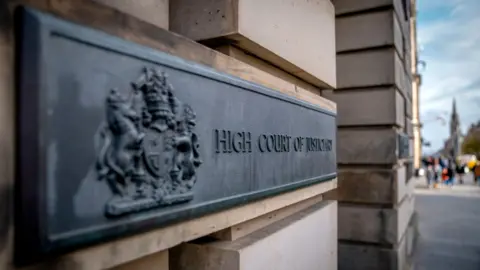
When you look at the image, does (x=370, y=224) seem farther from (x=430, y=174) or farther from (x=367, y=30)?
(x=430, y=174)

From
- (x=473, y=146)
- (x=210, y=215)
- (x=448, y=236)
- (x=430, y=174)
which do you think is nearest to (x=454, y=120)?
(x=473, y=146)

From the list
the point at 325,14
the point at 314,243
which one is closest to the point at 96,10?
the point at 314,243

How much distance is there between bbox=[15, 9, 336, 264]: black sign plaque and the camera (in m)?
1.02

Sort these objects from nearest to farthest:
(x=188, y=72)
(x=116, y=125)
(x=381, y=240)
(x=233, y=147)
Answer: (x=116, y=125)
(x=188, y=72)
(x=233, y=147)
(x=381, y=240)

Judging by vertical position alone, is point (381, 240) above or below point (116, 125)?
below

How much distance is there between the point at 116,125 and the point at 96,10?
39 centimetres

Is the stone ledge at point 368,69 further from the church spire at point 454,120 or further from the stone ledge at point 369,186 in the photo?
the church spire at point 454,120

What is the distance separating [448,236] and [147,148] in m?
8.97

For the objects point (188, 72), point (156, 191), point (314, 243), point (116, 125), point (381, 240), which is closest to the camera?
point (116, 125)

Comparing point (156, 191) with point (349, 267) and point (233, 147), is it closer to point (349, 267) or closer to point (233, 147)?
point (233, 147)

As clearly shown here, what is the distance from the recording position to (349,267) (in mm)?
5512

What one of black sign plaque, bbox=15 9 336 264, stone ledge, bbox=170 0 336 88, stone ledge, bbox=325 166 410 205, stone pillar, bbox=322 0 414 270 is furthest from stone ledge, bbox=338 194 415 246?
black sign plaque, bbox=15 9 336 264

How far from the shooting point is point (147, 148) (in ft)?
4.47

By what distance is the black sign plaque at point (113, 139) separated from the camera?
1.02 meters
